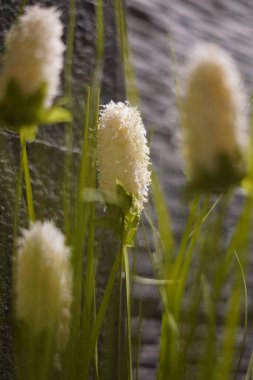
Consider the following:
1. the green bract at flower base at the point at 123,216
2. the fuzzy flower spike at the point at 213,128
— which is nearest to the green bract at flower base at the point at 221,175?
the fuzzy flower spike at the point at 213,128

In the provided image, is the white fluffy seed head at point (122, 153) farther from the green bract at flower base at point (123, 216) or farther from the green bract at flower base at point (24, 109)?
the green bract at flower base at point (24, 109)

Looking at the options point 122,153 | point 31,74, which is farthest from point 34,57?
point 122,153

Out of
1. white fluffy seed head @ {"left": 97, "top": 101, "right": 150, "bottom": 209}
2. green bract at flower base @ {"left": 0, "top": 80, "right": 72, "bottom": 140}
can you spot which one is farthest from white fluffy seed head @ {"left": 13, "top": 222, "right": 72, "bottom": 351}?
white fluffy seed head @ {"left": 97, "top": 101, "right": 150, "bottom": 209}

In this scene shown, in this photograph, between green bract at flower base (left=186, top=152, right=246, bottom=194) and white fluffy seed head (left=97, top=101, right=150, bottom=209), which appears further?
white fluffy seed head (left=97, top=101, right=150, bottom=209)

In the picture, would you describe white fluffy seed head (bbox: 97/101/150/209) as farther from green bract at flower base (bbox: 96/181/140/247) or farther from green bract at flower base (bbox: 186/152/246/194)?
green bract at flower base (bbox: 186/152/246/194)

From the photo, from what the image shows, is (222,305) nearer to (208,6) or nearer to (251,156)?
(208,6)

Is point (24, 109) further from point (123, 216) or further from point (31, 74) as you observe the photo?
point (123, 216)
